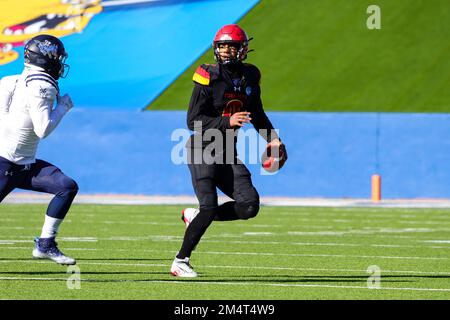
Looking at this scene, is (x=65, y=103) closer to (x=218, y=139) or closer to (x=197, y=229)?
(x=218, y=139)

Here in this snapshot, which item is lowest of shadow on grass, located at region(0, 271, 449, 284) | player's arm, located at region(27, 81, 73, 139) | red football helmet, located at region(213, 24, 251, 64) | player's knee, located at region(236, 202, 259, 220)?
shadow on grass, located at region(0, 271, 449, 284)

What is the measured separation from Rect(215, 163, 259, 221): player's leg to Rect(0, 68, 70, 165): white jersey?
150cm

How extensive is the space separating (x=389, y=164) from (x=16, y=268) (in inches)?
610

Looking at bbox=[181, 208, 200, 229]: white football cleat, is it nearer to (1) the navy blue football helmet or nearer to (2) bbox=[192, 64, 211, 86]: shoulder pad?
(2) bbox=[192, 64, 211, 86]: shoulder pad

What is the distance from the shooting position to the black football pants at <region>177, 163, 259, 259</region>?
1005 cm

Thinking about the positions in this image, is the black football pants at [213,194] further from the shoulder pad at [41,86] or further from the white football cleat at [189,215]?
the shoulder pad at [41,86]

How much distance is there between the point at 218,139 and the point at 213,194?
48 centimetres

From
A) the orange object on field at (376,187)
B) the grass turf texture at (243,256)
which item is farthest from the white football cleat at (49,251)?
the orange object on field at (376,187)

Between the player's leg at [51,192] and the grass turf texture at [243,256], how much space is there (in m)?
0.19

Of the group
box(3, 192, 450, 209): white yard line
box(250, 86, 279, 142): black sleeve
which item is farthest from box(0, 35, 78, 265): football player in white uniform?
box(3, 192, 450, 209): white yard line

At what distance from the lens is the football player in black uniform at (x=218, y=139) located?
10031 millimetres

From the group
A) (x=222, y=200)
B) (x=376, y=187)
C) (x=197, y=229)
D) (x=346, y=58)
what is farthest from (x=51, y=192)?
(x=346, y=58)
